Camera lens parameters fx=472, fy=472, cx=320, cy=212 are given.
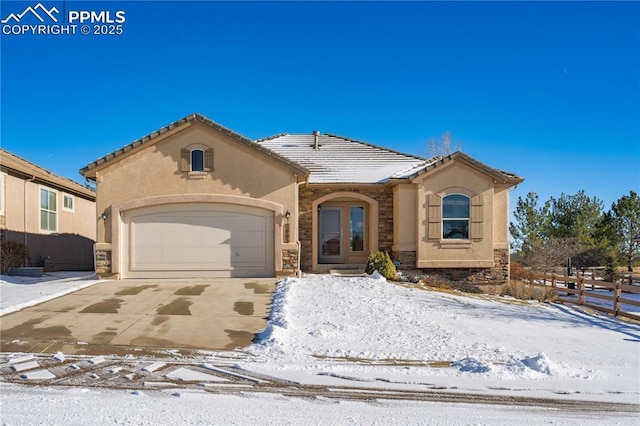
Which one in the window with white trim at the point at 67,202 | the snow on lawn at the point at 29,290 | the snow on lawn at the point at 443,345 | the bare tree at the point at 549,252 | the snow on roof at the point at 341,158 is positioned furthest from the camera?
the bare tree at the point at 549,252

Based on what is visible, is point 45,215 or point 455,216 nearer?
point 455,216

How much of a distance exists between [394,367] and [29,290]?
10.7 metres

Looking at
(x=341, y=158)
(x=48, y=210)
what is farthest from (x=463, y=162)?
(x=48, y=210)

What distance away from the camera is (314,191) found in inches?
701

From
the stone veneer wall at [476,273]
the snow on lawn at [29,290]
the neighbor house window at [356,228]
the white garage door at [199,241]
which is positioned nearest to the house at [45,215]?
the snow on lawn at [29,290]

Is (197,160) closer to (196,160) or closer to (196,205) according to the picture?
(196,160)

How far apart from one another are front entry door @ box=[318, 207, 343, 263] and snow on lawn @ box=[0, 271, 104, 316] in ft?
26.7

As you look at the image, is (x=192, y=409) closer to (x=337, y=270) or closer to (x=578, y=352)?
(x=578, y=352)

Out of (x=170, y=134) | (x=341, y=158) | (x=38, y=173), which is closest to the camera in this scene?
(x=170, y=134)

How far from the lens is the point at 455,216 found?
16.9 m

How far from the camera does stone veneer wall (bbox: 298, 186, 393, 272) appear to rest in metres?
17.7

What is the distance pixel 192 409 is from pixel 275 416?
917mm

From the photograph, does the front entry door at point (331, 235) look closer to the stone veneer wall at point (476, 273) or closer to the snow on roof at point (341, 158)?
the snow on roof at point (341, 158)

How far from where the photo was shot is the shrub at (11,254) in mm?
16828
